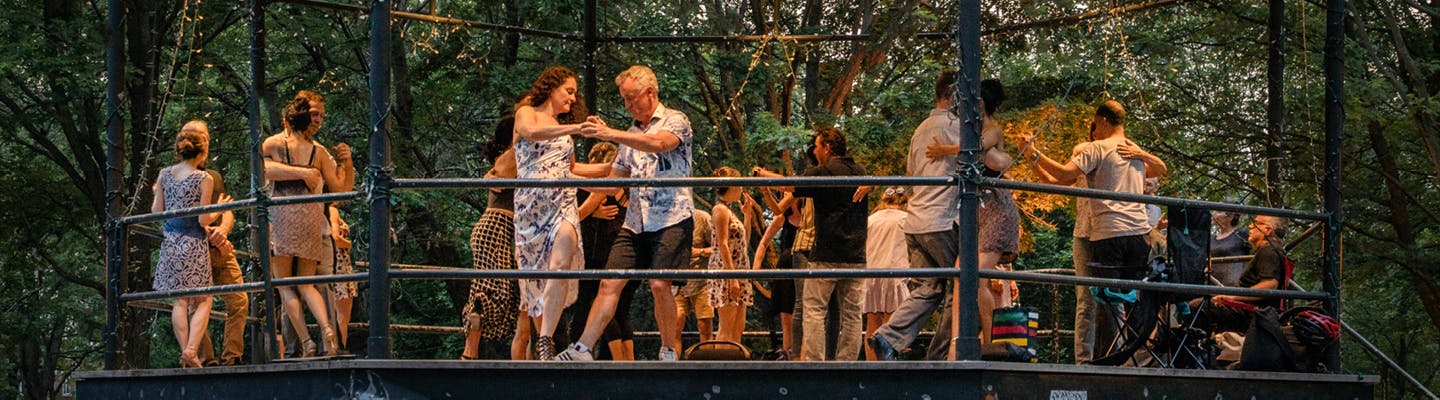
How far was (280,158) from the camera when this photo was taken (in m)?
11.0

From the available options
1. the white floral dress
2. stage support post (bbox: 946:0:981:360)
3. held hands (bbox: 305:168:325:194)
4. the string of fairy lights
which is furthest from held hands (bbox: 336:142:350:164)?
stage support post (bbox: 946:0:981:360)

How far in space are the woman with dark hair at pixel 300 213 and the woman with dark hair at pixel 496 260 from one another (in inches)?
34.3

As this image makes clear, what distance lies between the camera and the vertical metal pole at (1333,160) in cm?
989

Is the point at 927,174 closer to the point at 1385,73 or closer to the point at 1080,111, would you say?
the point at 1385,73

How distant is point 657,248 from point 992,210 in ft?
5.88

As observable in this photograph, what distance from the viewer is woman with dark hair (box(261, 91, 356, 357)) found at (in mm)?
10961

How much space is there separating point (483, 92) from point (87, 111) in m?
5.00

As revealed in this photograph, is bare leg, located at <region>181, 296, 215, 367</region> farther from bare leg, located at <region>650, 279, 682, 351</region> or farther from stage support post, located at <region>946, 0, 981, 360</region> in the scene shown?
stage support post, located at <region>946, 0, 981, 360</region>

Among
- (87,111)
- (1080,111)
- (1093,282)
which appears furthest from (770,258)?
(1093,282)

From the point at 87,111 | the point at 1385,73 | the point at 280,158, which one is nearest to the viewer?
the point at 280,158

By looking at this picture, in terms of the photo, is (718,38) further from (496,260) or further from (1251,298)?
(1251,298)

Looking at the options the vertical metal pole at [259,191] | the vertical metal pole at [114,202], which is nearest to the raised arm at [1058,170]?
the vertical metal pole at [259,191]

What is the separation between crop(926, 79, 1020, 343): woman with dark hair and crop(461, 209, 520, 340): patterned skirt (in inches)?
109

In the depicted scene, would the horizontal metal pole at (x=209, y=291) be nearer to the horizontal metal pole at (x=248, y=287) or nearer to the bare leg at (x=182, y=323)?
the horizontal metal pole at (x=248, y=287)
